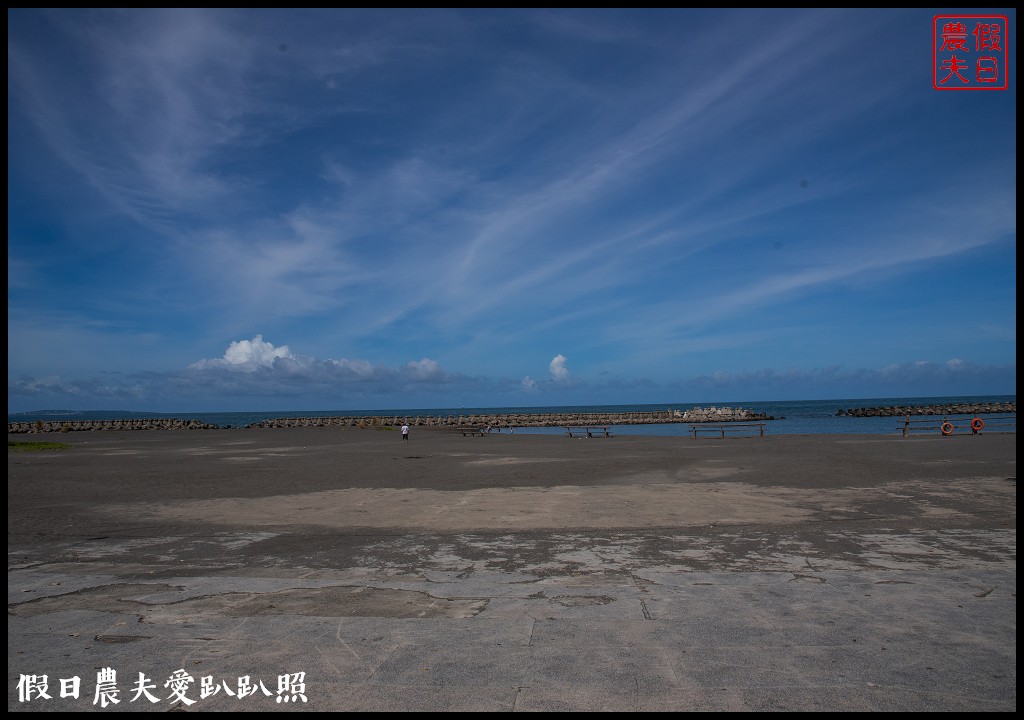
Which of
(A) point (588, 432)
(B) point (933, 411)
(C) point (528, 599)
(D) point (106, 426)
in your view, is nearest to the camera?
(C) point (528, 599)

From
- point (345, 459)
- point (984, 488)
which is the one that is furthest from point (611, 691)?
point (345, 459)

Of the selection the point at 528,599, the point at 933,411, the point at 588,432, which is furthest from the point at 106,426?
the point at 933,411

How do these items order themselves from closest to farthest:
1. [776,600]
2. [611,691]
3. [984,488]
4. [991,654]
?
1. [611,691]
2. [991,654]
3. [776,600]
4. [984,488]

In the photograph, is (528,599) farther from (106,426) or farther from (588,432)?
(106,426)

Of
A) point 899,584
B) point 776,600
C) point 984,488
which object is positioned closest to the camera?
point 776,600

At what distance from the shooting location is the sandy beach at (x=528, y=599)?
3949mm

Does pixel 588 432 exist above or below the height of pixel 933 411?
above

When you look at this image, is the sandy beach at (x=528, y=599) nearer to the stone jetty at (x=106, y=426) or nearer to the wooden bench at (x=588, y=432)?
the wooden bench at (x=588, y=432)

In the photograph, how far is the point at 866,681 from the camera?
3953 mm

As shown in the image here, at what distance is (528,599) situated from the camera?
19.3 feet

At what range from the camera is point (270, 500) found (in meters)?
13.4

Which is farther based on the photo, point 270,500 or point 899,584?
point 270,500

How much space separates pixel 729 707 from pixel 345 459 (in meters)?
21.9

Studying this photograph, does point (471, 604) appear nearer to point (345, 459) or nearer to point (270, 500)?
point (270, 500)
